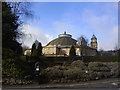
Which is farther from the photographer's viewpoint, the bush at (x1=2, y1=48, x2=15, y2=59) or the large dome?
the large dome

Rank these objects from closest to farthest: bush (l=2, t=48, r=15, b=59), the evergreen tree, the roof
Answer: bush (l=2, t=48, r=15, b=59) < the evergreen tree < the roof

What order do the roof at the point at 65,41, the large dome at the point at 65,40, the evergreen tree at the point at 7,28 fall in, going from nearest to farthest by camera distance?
1. the evergreen tree at the point at 7,28
2. the large dome at the point at 65,40
3. the roof at the point at 65,41

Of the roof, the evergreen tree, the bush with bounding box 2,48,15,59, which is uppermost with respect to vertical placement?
the roof

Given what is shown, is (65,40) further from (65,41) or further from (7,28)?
(7,28)

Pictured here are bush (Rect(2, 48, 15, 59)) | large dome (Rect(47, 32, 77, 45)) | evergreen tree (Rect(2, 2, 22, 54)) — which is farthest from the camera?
large dome (Rect(47, 32, 77, 45))

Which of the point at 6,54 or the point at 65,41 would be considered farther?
the point at 65,41

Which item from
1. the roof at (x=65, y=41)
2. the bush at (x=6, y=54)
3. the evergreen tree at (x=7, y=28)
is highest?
the roof at (x=65, y=41)

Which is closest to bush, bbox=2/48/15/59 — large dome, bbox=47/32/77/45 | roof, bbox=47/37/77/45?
large dome, bbox=47/32/77/45

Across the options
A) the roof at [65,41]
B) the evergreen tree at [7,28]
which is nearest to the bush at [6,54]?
the evergreen tree at [7,28]

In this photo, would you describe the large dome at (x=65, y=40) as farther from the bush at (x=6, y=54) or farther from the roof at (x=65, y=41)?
the bush at (x=6, y=54)

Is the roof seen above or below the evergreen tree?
above

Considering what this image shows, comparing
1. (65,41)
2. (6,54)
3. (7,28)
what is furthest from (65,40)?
(6,54)

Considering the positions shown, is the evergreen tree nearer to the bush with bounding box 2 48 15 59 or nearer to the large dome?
the bush with bounding box 2 48 15 59

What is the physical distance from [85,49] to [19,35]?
47593mm
